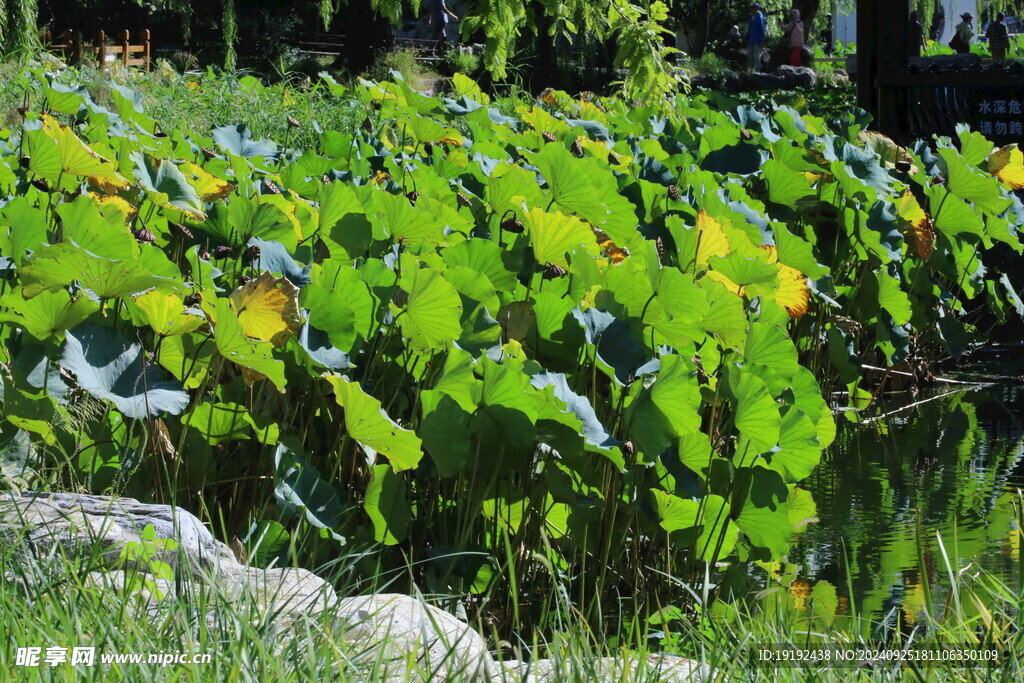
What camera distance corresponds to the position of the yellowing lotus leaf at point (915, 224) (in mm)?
4895

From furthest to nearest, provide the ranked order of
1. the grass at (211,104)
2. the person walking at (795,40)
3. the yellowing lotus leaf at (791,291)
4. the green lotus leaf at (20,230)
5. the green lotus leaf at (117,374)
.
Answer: the person walking at (795,40)
the grass at (211,104)
the yellowing lotus leaf at (791,291)
the green lotus leaf at (20,230)
the green lotus leaf at (117,374)

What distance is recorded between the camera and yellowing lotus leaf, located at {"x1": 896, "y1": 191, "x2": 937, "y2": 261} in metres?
4.89

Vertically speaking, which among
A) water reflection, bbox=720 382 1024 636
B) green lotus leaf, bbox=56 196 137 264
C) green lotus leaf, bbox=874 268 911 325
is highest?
green lotus leaf, bbox=56 196 137 264

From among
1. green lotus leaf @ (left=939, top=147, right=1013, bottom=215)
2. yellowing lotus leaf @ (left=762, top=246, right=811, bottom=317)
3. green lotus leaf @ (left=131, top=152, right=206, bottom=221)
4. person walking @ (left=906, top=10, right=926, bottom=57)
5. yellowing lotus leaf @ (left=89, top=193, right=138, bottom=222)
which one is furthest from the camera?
person walking @ (left=906, top=10, right=926, bottom=57)

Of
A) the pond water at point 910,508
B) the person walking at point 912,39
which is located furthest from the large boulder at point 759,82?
the pond water at point 910,508

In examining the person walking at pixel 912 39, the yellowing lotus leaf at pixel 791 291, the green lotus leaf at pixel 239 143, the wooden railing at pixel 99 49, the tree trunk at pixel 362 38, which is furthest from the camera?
the tree trunk at pixel 362 38

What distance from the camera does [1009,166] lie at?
5539 millimetres

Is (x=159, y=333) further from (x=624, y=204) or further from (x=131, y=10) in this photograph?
(x=131, y=10)

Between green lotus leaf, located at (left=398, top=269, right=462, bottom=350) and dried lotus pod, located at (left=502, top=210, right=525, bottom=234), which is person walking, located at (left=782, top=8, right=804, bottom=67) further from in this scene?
green lotus leaf, located at (left=398, top=269, right=462, bottom=350)

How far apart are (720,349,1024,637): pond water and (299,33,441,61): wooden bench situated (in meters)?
17.0

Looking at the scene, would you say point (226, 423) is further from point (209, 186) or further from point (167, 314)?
point (209, 186)

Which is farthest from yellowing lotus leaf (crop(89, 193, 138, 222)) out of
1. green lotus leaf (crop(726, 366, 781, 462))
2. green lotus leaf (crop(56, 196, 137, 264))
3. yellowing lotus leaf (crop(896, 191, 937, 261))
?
yellowing lotus leaf (crop(896, 191, 937, 261))

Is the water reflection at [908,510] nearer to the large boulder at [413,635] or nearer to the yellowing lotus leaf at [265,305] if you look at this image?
the large boulder at [413,635]

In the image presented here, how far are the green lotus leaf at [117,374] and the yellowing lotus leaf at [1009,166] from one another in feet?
14.5
